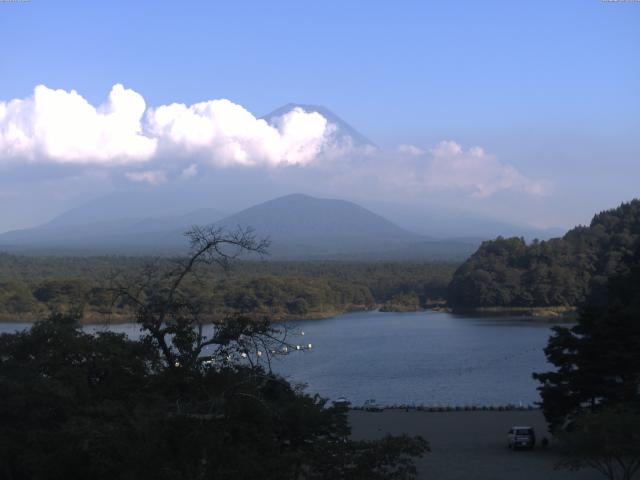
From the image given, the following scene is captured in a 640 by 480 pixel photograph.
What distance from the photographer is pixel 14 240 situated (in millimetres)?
187375

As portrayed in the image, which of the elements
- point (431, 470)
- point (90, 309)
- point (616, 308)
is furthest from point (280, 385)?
point (90, 309)

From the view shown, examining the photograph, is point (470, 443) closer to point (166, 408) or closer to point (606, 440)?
point (606, 440)

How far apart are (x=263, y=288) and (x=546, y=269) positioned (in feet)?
49.8

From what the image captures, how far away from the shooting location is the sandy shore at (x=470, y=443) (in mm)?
9492

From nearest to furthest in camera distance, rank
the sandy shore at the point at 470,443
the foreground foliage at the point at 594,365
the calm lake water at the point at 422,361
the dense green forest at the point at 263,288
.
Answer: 1. the sandy shore at the point at 470,443
2. the foreground foliage at the point at 594,365
3. the calm lake water at the point at 422,361
4. the dense green forest at the point at 263,288

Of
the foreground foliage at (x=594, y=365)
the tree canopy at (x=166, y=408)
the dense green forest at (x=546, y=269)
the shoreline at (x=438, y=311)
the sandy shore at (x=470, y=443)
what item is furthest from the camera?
the dense green forest at (x=546, y=269)

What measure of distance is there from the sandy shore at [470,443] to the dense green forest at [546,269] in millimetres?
29310

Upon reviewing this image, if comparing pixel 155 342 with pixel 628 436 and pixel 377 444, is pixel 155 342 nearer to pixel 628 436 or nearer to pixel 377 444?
pixel 377 444

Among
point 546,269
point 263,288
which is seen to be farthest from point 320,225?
point 263,288

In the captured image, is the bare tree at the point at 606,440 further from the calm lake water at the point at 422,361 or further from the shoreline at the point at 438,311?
the shoreline at the point at 438,311

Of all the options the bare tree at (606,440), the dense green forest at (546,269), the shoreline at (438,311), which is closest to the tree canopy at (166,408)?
the bare tree at (606,440)

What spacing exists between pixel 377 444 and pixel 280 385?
2037 mm

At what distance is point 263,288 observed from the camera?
4112cm

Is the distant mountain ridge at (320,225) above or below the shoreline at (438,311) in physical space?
above
